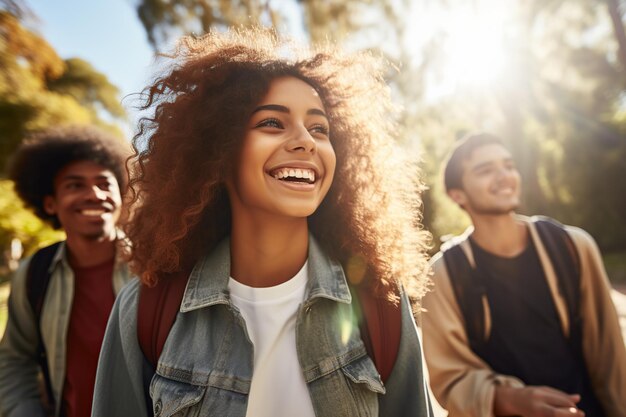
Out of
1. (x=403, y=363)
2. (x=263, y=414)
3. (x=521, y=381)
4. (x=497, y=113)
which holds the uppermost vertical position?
(x=497, y=113)

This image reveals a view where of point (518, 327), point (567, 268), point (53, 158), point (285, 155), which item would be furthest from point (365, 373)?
point (53, 158)

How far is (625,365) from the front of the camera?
7.20ft

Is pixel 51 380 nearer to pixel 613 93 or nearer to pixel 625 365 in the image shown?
pixel 625 365

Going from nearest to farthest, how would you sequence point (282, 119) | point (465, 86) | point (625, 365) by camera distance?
point (282, 119) → point (625, 365) → point (465, 86)

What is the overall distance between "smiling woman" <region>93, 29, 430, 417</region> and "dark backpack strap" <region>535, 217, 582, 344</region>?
1.07 meters

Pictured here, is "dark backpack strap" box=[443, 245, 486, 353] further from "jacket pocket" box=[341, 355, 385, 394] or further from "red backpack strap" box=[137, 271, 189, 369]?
"red backpack strap" box=[137, 271, 189, 369]

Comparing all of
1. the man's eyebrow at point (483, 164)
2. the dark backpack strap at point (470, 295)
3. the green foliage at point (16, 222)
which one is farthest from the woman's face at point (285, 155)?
the green foliage at point (16, 222)

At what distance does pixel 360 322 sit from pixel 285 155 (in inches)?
28.5

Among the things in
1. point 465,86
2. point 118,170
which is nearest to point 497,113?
point 465,86

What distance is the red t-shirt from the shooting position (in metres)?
2.20

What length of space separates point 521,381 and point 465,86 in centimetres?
1179

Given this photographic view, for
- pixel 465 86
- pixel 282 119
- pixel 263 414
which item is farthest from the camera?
pixel 465 86

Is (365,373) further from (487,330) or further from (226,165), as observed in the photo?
(487,330)

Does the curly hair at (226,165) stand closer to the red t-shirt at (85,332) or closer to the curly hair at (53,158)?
the red t-shirt at (85,332)
